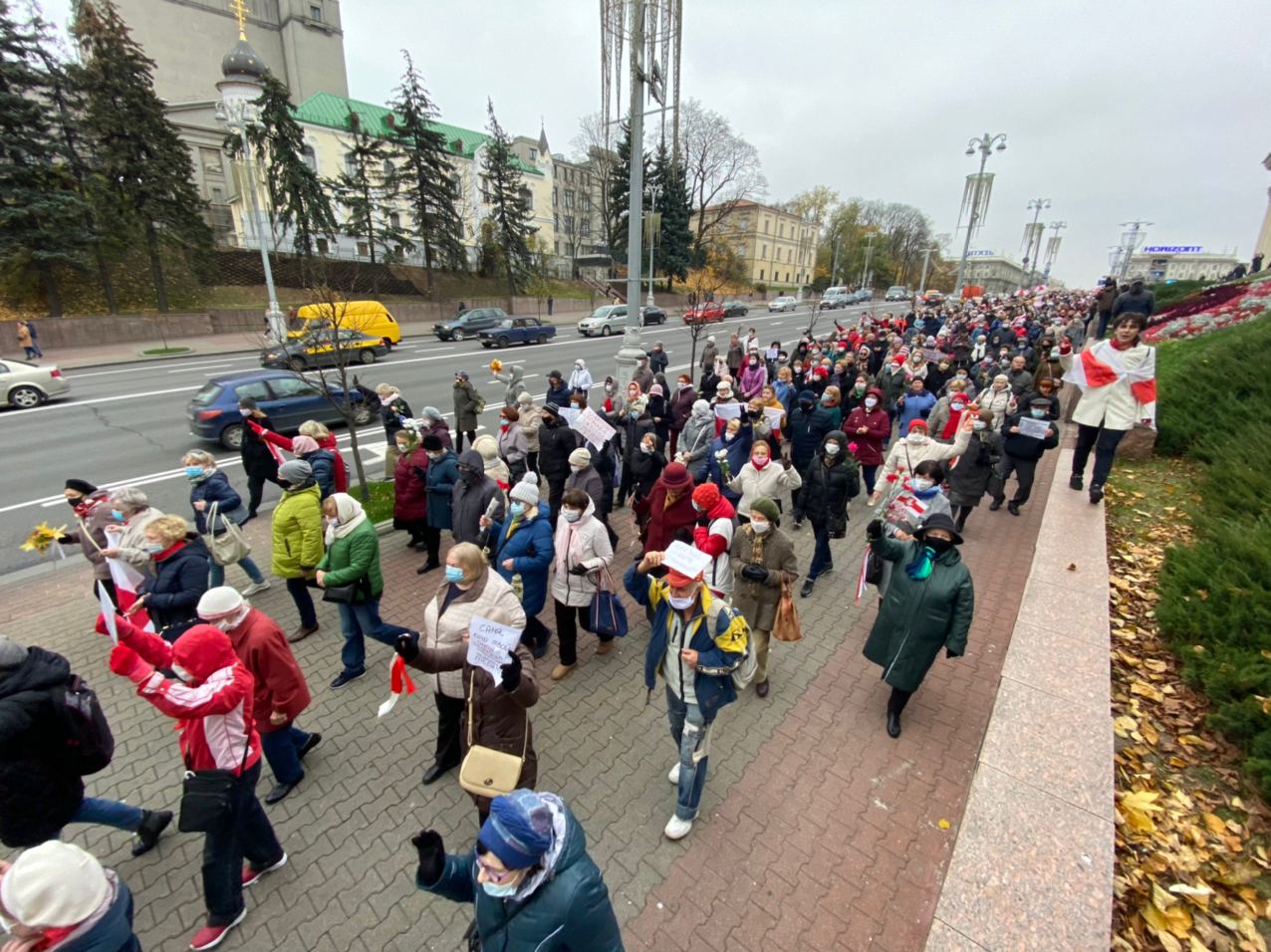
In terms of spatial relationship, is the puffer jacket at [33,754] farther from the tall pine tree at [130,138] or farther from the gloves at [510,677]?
the tall pine tree at [130,138]

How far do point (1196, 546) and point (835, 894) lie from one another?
4842 mm

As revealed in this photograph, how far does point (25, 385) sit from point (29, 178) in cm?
1484

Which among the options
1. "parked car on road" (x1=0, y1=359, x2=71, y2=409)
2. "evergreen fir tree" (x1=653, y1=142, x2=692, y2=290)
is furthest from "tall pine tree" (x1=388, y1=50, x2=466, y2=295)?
"parked car on road" (x1=0, y1=359, x2=71, y2=409)

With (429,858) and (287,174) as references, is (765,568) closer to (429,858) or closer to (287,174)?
(429,858)

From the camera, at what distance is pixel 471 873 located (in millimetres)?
2150

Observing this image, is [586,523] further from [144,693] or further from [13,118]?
[13,118]

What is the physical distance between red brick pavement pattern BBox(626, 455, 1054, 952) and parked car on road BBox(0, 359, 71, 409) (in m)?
21.2

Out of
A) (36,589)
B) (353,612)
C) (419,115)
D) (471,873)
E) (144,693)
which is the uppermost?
(419,115)

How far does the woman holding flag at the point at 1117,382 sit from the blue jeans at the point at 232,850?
8.74 m

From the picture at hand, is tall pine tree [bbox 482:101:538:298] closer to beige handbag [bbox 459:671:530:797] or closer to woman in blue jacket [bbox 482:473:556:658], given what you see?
woman in blue jacket [bbox 482:473:556:658]

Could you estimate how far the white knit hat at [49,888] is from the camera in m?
1.79

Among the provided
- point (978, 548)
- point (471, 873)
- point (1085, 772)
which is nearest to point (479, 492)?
point (471, 873)

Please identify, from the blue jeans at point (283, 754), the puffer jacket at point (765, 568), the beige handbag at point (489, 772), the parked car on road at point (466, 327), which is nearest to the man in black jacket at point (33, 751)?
the blue jeans at point (283, 754)

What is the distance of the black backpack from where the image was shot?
2.79 meters
